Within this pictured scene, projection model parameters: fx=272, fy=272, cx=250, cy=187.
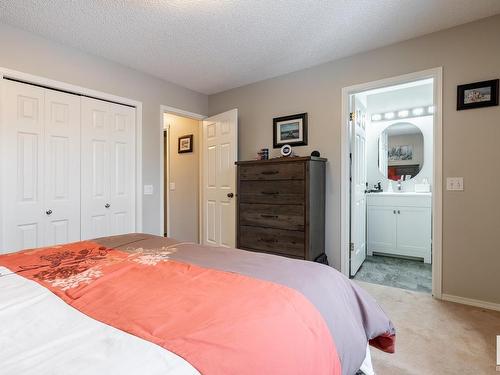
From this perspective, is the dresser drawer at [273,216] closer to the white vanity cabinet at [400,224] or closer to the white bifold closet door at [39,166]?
the white bifold closet door at [39,166]

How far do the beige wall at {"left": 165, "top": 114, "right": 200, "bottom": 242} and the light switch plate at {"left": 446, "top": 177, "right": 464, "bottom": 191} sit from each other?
3188 mm

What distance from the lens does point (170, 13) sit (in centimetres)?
214

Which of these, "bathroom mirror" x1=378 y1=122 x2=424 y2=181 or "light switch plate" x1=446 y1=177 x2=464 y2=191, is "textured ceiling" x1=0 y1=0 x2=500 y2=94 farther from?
"bathroom mirror" x1=378 y1=122 x2=424 y2=181

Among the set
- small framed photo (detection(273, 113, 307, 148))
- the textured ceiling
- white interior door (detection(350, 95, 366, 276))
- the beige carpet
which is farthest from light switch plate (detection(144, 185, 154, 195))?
the beige carpet

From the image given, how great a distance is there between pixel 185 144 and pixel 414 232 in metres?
3.64

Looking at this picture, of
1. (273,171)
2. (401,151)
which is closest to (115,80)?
(273,171)

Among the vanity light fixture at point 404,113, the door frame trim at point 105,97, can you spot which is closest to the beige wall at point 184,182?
the door frame trim at point 105,97

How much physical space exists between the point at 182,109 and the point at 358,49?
2.28m

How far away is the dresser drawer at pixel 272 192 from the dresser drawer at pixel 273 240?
1.02ft

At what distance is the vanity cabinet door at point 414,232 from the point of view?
367 centimetres

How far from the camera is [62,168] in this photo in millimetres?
2594

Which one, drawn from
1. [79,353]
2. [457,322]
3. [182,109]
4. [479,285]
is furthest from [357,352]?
[182,109]

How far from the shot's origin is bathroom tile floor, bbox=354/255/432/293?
287 centimetres

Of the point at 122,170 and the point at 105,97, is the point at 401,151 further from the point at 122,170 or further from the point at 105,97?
the point at 105,97
